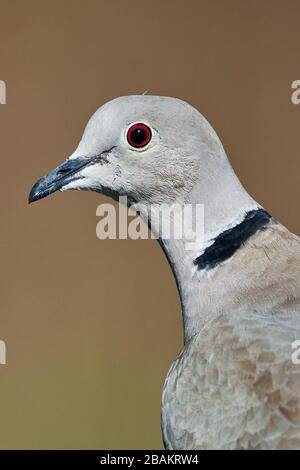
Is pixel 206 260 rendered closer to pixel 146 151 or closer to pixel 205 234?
pixel 205 234

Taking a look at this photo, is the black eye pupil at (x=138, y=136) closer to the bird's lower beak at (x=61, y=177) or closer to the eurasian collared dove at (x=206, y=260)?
the eurasian collared dove at (x=206, y=260)

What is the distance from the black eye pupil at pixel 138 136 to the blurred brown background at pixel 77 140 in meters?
2.16

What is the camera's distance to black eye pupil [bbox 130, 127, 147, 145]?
107 inches

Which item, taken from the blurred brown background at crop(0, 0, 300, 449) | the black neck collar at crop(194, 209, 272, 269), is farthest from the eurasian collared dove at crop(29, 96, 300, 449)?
the blurred brown background at crop(0, 0, 300, 449)

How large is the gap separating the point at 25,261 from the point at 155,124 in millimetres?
2497

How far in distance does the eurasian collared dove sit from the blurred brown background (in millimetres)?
2110

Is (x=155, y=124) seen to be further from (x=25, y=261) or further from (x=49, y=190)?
(x=25, y=261)

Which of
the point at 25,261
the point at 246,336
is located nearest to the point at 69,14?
the point at 25,261

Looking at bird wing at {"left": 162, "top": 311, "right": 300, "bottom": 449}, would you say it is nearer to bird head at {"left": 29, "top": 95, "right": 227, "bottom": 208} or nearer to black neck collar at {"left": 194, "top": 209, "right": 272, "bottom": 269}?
black neck collar at {"left": 194, "top": 209, "right": 272, "bottom": 269}

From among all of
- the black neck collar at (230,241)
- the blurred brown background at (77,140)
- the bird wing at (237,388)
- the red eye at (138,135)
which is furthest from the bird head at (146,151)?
the blurred brown background at (77,140)

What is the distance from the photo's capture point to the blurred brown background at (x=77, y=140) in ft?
16.1

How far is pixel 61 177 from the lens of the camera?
110 inches

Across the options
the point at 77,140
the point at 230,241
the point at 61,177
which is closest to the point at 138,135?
the point at 61,177

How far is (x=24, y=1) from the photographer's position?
17.2 feet
